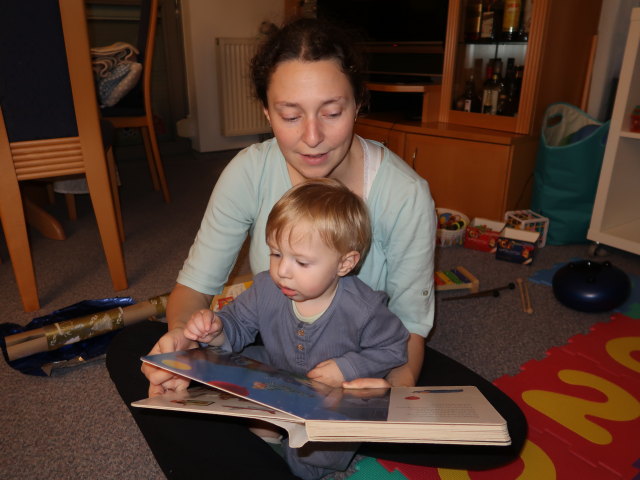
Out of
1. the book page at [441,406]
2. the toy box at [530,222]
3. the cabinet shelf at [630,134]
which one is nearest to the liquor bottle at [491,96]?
the toy box at [530,222]

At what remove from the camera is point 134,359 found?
3.18 feet

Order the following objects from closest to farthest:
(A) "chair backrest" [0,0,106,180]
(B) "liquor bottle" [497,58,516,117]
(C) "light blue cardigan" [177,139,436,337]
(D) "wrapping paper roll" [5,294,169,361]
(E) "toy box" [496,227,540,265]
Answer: (C) "light blue cardigan" [177,139,436,337] < (D) "wrapping paper roll" [5,294,169,361] < (A) "chair backrest" [0,0,106,180] < (E) "toy box" [496,227,540,265] < (B) "liquor bottle" [497,58,516,117]

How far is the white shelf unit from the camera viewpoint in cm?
181

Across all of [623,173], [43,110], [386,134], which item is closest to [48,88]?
[43,110]

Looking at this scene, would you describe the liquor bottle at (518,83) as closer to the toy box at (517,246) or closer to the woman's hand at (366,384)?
the toy box at (517,246)

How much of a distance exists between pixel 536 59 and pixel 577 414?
1557mm

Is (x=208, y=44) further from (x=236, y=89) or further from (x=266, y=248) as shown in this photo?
(x=266, y=248)

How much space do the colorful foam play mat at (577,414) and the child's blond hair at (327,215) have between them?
0.49 meters

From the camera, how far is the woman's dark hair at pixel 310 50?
858mm

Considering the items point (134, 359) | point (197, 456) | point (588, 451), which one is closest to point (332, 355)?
point (197, 456)

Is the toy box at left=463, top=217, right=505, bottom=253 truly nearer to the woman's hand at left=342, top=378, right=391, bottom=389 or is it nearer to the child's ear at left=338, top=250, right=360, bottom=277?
the child's ear at left=338, top=250, right=360, bottom=277

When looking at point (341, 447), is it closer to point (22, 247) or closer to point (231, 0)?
point (22, 247)

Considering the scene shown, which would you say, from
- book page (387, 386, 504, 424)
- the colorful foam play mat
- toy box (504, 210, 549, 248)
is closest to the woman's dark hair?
book page (387, 386, 504, 424)

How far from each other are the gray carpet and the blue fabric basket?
0.11 m
